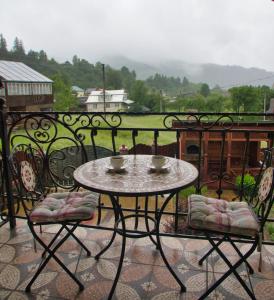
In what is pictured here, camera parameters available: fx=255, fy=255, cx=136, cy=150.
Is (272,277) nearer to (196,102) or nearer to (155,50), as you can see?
(196,102)

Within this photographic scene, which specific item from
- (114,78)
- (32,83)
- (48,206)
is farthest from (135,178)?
(114,78)

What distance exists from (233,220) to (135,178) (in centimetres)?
58

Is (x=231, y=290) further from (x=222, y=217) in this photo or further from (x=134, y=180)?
(x=134, y=180)

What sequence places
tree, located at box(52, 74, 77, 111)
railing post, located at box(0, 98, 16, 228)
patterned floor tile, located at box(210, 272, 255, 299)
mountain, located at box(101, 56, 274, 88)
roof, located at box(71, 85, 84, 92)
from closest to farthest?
1. patterned floor tile, located at box(210, 272, 255, 299)
2. railing post, located at box(0, 98, 16, 228)
3. tree, located at box(52, 74, 77, 111)
4. roof, located at box(71, 85, 84, 92)
5. mountain, located at box(101, 56, 274, 88)

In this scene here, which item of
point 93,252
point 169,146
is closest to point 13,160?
point 93,252

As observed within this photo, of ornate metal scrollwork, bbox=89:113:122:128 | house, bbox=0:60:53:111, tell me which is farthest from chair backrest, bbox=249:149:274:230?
house, bbox=0:60:53:111

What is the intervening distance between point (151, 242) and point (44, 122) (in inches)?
53.4

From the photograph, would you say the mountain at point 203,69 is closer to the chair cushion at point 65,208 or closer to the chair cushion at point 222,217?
the chair cushion at point 65,208

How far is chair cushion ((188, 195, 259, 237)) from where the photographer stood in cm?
134

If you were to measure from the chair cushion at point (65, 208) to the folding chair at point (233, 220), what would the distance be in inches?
24.0

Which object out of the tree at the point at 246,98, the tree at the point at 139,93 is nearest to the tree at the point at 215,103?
A: the tree at the point at 246,98

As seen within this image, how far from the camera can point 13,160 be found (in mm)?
1783

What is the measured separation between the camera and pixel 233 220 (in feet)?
4.58

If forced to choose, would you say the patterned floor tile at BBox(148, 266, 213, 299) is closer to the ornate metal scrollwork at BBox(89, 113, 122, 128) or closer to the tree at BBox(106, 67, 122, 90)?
the ornate metal scrollwork at BBox(89, 113, 122, 128)
